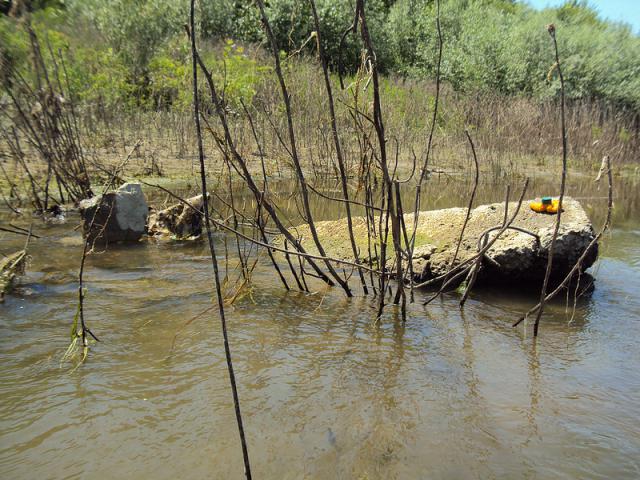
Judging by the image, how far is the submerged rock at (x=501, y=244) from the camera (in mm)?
4402

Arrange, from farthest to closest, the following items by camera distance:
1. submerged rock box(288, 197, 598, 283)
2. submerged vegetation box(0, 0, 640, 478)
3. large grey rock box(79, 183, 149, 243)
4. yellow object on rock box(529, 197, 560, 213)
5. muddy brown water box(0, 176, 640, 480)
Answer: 1. large grey rock box(79, 183, 149, 243)
2. yellow object on rock box(529, 197, 560, 213)
3. submerged rock box(288, 197, 598, 283)
4. submerged vegetation box(0, 0, 640, 478)
5. muddy brown water box(0, 176, 640, 480)

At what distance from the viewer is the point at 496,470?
85.7 inches

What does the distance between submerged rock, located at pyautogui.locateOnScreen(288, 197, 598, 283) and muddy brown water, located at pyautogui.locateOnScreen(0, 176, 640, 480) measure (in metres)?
0.27

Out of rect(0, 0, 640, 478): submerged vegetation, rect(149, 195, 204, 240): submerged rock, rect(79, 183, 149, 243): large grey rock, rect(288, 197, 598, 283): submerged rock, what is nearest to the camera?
rect(0, 0, 640, 478): submerged vegetation

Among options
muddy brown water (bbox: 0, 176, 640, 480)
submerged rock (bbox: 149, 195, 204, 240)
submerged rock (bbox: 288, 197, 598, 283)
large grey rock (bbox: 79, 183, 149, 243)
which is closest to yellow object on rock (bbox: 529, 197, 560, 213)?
submerged rock (bbox: 288, 197, 598, 283)

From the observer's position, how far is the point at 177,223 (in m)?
6.16

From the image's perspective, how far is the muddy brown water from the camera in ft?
7.26

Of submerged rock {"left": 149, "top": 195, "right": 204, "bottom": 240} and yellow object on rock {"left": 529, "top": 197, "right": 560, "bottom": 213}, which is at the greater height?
yellow object on rock {"left": 529, "top": 197, "right": 560, "bottom": 213}

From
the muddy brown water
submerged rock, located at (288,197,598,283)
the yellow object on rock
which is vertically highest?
the yellow object on rock

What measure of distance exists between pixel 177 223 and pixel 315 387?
12.5 ft

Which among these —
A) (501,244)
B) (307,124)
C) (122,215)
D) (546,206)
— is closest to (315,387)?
(501,244)

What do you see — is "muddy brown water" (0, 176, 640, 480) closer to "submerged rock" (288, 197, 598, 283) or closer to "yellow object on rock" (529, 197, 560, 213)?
"submerged rock" (288, 197, 598, 283)

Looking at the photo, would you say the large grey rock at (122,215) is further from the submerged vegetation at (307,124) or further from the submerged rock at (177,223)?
the submerged rock at (177,223)

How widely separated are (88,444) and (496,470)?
1.71 m
